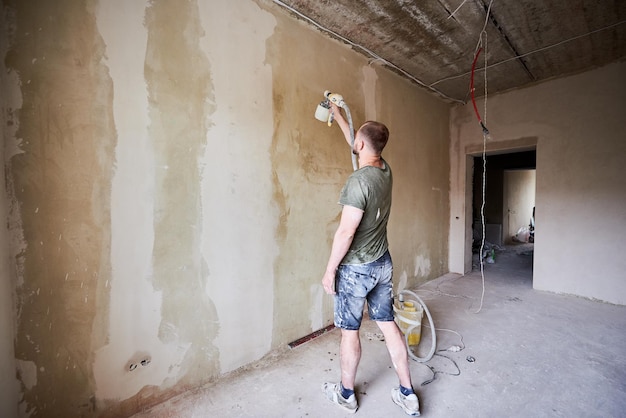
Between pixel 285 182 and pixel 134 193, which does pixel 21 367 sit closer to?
pixel 134 193

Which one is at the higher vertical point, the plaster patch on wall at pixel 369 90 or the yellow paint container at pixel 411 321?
the plaster patch on wall at pixel 369 90

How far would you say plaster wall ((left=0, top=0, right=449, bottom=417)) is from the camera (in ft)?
3.88

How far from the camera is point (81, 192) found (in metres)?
1.28

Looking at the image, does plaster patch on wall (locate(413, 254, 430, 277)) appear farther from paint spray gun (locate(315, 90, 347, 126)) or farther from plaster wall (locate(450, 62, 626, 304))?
paint spray gun (locate(315, 90, 347, 126))

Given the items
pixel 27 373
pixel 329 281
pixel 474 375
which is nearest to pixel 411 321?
pixel 474 375

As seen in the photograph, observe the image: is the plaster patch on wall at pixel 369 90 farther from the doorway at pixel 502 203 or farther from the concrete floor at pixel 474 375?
the doorway at pixel 502 203

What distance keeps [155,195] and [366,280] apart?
4.14 feet

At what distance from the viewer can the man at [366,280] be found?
147 cm

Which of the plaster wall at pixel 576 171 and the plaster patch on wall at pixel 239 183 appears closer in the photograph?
the plaster patch on wall at pixel 239 183

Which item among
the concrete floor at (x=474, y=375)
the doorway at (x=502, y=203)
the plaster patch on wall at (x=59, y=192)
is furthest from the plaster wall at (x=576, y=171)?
the plaster patch on wall at (x=59, y=192)

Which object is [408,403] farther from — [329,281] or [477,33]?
[477,33]

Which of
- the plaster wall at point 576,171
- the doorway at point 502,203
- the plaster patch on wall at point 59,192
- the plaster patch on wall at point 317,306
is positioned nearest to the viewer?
the plaster patch on wall at point 59,192

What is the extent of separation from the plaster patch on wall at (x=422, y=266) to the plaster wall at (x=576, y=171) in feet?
4.27

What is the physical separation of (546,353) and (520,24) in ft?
8.80
